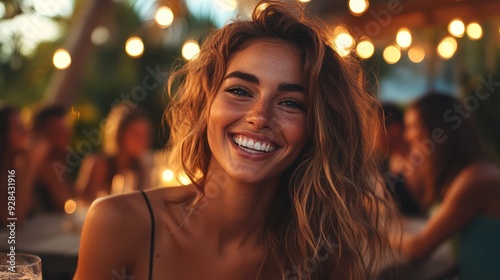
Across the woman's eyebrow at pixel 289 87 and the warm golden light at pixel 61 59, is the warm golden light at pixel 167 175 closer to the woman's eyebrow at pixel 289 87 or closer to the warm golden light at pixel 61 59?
the warm golden light at pixel 61 59

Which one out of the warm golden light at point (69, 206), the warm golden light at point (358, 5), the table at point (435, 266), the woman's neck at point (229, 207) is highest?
the warm golden light at point (358, 5)

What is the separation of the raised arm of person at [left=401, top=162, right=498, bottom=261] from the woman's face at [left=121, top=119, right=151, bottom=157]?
2576 mm

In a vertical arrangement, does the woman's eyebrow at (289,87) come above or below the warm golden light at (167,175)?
above

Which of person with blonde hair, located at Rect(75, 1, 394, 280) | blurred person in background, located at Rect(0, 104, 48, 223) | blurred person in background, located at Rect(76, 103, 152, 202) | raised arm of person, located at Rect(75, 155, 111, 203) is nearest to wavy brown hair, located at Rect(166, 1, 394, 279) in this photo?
person with blonde hair, located at Rect(75, 1, 394, 280)

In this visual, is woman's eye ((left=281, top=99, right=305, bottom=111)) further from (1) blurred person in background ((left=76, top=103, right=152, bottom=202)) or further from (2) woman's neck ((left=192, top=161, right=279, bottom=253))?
(1) blurred person in background ((left=76, top=103, right=152, bottom=202))

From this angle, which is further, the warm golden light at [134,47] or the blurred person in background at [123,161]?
the blurred person in background at [123,161]

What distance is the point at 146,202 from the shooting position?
206 cm

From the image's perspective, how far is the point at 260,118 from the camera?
1.91 m

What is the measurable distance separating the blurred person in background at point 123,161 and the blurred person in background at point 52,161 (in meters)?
0.30

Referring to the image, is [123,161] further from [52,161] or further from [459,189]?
[459,189]

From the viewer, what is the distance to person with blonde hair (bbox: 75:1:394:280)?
6.43 ft

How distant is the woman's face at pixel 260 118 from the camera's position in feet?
6.36

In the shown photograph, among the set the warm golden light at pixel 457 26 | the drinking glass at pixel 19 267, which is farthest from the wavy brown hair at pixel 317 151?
the warm golden light at pixel 457 26

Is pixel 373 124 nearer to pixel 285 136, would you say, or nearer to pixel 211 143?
pixel 285 136
